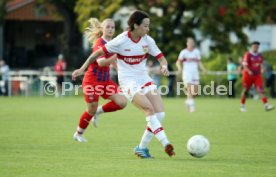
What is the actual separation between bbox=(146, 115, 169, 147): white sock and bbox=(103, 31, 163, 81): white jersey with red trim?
2.59 feet

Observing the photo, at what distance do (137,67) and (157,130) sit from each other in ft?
3.74

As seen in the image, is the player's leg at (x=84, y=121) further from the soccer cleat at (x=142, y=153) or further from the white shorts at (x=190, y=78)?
the white shorts at (x=190, y=78)

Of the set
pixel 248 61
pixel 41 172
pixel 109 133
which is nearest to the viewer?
pixel 41 172

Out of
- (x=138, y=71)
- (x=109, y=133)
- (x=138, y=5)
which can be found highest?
(x=138, y=5)

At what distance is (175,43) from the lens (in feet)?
134

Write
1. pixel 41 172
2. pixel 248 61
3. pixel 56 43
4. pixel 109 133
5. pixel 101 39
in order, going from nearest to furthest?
pixel 41 172, pixel 101 39, pixel 109 133, pixel 248 61, pixel 56 43

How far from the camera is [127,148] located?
12836 millimetres

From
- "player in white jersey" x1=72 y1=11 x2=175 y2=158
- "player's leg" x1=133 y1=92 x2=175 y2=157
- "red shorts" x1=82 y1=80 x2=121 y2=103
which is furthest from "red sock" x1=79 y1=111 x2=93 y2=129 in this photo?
"player's leg" x1=133 y1=92 x2=175 y2=157

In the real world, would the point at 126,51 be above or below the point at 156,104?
above

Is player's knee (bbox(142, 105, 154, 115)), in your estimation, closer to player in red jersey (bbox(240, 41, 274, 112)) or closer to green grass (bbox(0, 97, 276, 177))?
green grass (bbox(0, 97, 276, 177))

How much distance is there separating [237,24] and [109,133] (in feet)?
85.5

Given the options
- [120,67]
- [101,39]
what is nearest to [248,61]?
[101,39]

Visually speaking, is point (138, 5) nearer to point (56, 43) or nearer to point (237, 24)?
point (237, 24)

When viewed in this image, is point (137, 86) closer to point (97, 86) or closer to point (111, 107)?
point (97, 86)
